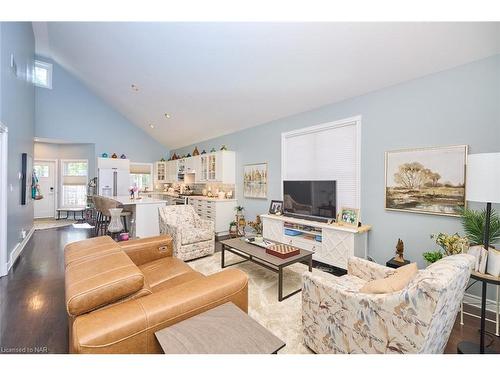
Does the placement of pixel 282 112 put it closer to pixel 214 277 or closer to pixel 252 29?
pixel 252 29

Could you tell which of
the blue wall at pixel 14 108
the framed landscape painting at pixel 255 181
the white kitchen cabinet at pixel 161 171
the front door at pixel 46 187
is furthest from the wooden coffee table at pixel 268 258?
the front door at pixel 46 187

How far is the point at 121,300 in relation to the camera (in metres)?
1.38

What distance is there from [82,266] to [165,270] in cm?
81

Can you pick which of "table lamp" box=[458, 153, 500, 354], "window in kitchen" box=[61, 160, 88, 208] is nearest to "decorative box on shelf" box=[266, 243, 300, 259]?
"table lamp" box=[458, 153, 500, 354]

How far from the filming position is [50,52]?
6.31m

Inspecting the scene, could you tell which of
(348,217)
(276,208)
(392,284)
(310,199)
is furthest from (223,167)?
(392,284)

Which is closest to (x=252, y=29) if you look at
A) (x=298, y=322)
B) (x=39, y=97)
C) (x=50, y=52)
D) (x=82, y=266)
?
(x=82, y=266)

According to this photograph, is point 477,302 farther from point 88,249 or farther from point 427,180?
point 88,249

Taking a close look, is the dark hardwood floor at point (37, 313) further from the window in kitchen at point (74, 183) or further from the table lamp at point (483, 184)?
the window in kitchen at point (74, 183)

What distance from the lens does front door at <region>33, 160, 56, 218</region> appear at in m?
7.77

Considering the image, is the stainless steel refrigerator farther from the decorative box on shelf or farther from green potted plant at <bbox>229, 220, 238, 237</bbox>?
the decorative box on shelf

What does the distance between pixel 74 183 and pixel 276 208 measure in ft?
25.0

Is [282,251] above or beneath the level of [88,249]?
beneath

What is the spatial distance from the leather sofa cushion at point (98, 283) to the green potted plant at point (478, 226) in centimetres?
286
